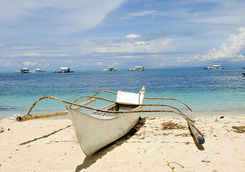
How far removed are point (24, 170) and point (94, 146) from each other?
1701mm

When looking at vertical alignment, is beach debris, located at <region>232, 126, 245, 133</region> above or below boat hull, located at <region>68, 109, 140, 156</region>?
below

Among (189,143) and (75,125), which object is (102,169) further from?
(189,143)

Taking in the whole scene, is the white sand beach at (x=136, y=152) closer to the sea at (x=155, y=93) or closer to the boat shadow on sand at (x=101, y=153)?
the boat shadow on sand at (x=101, y=153)

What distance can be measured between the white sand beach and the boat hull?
34cm

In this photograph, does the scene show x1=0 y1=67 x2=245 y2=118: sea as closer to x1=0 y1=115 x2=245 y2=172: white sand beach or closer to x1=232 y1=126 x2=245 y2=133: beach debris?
x1=232 y1=126 x2=245 y2=133: beach debris

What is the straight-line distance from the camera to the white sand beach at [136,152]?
177 inches

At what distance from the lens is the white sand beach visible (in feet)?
14.7

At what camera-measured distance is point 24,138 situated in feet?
22.4

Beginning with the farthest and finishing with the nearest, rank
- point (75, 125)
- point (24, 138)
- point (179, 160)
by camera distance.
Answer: point (24, 138) → point (179, 160) → point (75, 125)

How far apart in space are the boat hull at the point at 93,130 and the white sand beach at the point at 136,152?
34cm

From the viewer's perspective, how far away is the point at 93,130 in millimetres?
4625

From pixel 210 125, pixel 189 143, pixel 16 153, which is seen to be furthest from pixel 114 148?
pixel 210 125

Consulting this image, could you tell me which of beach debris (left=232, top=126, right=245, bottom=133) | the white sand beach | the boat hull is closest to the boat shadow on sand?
the white sand beach

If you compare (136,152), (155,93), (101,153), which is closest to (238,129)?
(136,152)
